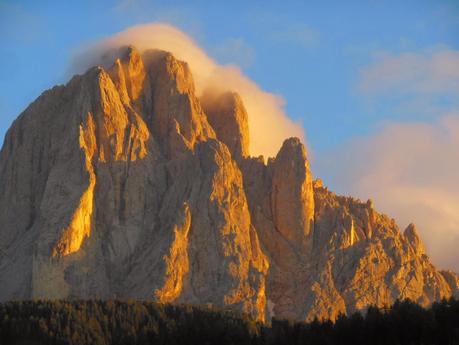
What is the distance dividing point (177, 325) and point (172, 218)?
12.3 meters

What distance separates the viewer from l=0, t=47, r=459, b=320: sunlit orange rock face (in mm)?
173375

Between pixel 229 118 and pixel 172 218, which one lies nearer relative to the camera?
pixel 172 218

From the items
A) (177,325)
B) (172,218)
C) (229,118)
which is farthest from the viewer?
(229,118)

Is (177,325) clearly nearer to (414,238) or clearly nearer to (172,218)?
(172,218)

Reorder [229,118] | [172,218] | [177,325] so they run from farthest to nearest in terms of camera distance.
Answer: [229,118]
[172,218]
[177,325]

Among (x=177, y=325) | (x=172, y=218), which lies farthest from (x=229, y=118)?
(x=177, y=325)

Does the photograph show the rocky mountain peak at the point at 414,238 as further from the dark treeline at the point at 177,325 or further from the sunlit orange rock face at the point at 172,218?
the dark treeline at the point at 177,325

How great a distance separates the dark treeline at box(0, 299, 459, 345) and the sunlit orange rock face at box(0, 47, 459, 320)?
2734 mm

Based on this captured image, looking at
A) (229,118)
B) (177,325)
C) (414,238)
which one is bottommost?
(177,325)

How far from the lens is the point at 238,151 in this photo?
7485 inches

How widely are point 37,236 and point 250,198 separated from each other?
2013cm

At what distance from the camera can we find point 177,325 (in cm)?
16862

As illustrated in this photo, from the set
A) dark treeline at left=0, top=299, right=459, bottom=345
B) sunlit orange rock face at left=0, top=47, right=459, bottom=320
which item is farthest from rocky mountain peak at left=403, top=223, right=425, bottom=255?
dark treeline at left=0, top=299, right=459, bottom=345

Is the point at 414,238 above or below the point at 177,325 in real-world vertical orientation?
above
